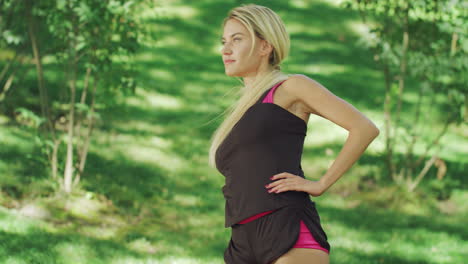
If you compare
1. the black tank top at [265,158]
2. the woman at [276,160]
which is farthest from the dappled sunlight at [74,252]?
the black tank top at [265,158]

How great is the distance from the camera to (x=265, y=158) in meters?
2.40

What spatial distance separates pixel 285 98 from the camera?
2412 mm

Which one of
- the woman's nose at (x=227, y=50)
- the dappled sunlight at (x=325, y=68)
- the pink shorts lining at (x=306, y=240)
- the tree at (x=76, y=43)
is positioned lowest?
the dappled sunlight at (x=325, y=68)

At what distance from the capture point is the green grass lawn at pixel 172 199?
17.9ft

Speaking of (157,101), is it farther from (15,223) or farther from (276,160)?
(276,160)

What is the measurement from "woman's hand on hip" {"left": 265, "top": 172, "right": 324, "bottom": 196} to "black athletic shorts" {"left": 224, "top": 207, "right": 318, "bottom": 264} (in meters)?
0.09

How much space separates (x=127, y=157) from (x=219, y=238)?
2467 mm

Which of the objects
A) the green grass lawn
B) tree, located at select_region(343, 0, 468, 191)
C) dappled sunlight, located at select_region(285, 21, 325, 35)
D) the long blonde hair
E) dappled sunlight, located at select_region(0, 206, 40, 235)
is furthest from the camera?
dappled sunlight, located at select_region(285, 21, 325, 35)

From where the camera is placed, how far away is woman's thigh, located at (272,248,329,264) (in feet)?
7.47

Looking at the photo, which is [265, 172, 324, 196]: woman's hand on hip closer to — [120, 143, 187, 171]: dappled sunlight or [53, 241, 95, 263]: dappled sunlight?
[53, 241, 95, 263]: dappled sunlight

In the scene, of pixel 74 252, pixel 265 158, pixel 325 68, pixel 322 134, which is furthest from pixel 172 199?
pixel 325 68

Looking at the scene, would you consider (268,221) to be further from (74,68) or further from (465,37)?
(465,37)

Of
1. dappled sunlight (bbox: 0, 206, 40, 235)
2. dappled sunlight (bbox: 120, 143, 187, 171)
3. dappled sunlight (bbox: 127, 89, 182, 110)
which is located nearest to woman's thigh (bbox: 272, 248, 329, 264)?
dappled sunlight (bbox: 0, 206, 40, 235)

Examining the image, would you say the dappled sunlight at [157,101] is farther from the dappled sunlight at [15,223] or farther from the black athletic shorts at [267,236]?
the black athletic shorts at [267,236]
